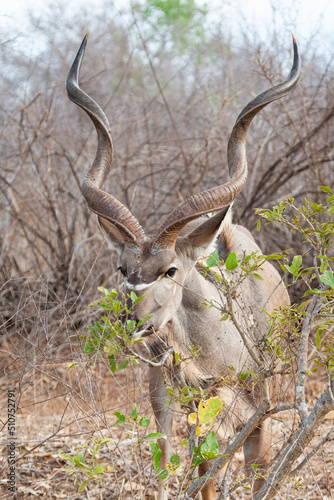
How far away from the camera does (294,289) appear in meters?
5.91

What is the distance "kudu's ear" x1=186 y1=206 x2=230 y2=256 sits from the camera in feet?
10.3

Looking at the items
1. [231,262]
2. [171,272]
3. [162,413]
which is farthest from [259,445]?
[231,262]

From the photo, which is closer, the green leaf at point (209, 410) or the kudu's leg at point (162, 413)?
the green leaf at point (209, 410)

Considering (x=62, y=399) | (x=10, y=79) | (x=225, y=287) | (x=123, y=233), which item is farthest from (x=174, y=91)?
(x=225, y=287)

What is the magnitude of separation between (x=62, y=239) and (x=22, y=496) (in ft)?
8.86

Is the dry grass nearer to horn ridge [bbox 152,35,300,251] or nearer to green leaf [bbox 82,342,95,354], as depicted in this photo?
green leaf [bbox 82,342,95,354]

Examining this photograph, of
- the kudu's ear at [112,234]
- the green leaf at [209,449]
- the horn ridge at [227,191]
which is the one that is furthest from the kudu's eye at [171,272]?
the green leaf at [209,449]

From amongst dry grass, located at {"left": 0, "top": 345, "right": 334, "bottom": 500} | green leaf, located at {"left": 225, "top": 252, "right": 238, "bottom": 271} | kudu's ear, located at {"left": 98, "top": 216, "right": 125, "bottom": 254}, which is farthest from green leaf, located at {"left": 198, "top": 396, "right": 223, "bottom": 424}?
kudu's ear, located at {"left": 98, "top": 216, "right": 125, "bottom": 254}

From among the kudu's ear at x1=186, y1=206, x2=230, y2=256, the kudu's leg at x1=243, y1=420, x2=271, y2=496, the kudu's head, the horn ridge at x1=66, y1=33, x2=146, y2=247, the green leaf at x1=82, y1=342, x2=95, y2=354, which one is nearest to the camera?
the green leaf at x1=82, y1=342, x2=95, y2=354

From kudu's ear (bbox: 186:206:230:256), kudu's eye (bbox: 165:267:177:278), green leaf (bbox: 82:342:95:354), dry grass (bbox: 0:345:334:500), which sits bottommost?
dry grass (bbox: 0:345:334:500)

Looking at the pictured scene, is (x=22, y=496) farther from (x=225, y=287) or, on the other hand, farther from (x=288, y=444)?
(x=225, y=287)

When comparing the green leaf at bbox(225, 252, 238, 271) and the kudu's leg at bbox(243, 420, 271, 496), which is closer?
the green leaf at bbox(225, 252, 238, 271)

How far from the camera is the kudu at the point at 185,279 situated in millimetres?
2951

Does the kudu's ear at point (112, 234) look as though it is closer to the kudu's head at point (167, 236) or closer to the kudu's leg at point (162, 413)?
the kudu's head at point (167, 236)
